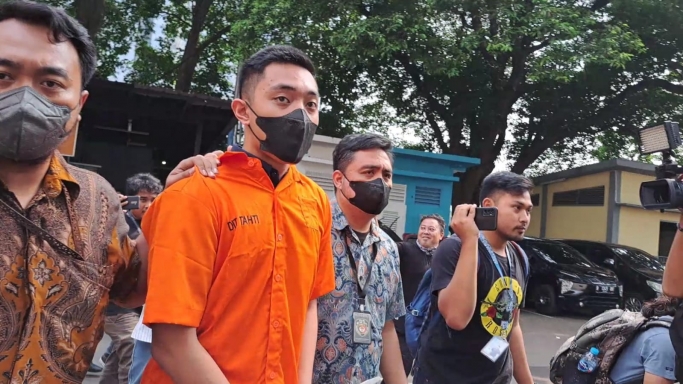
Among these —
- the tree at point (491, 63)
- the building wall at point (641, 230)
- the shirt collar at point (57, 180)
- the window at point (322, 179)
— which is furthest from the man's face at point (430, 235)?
the building wall at point (641, 230)

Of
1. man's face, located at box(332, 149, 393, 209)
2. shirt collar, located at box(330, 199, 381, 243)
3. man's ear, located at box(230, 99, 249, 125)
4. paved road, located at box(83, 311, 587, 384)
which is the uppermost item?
man's ear, located at box(230, 99, 249, 125)

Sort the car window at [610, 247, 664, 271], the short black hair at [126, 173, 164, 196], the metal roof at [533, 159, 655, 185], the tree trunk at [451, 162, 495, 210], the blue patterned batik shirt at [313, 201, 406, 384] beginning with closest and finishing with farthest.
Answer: the blue patterned batik shirt at [313, 201, 406, 384] → the short black hair at [126, 173, 164, 196] → the car window at [610, 247, 664, 271] → the tree trunk at [451, 162, 495, 210] → the metal roof at [533, 159, 655, 185]

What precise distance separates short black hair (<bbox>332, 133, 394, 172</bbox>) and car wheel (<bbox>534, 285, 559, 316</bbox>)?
420 inches

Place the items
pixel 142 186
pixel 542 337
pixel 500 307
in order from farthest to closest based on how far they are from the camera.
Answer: pixel 542 337 → pixel 142 186 → pixel 500 307

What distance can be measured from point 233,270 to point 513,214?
5.89 feet

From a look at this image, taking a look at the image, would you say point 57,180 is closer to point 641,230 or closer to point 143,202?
point 143,202

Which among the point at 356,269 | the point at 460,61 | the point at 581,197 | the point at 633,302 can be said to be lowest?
the point at 633,302

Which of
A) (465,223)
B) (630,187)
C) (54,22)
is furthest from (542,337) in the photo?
(54,22)

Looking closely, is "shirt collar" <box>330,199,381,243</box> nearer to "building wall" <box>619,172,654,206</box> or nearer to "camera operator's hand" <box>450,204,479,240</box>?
"camera operator's hand" <box>450,204,479,240</box>

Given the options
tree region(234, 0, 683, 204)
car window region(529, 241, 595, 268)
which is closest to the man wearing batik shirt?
tree region(234, 0, 683, 204)

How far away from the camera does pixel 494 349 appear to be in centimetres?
262

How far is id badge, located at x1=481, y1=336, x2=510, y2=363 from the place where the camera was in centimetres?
260

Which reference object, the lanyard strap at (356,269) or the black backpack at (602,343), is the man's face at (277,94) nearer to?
the lanyard strap at (356,269)

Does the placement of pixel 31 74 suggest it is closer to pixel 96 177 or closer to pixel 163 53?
pixel 96 177
